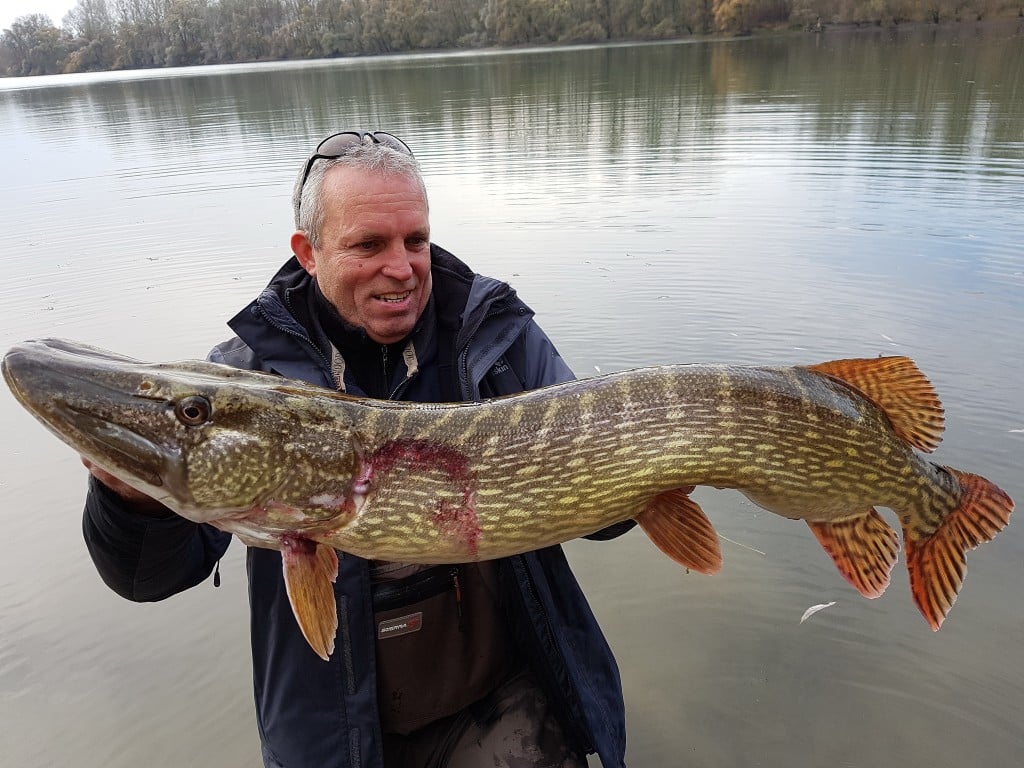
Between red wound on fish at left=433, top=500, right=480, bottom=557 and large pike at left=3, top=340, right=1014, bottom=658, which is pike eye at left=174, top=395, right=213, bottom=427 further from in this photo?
red wound on fish at left=433, top=500, right=480, bottom=557

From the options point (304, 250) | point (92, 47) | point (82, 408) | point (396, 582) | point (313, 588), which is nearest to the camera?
point (82, 408)

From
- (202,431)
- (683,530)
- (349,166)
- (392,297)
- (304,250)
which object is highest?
(349,166)

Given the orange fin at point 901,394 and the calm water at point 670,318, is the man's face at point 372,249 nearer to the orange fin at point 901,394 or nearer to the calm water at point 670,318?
the orange fin at point 901,394

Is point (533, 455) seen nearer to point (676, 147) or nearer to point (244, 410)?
point (244, 410)

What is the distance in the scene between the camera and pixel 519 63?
3528 cm

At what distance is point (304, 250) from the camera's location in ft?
6.93

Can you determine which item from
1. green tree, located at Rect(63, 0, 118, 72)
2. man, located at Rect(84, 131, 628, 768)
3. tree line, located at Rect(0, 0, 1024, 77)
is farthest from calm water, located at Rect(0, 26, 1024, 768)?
green tree, located at Rect(63, 0, 118, 72)

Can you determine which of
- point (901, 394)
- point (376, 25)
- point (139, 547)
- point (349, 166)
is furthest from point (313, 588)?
point (376, 25)

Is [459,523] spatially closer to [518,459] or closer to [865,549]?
[518,459]

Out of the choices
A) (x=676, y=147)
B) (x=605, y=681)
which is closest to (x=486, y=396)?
(x=605, y=681)

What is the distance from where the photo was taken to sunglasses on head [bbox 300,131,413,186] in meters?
2.03

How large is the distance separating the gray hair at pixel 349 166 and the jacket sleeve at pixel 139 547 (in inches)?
33.7

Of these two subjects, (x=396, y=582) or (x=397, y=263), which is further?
(x=397, y=263)

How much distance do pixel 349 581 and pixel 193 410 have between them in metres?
0.56
